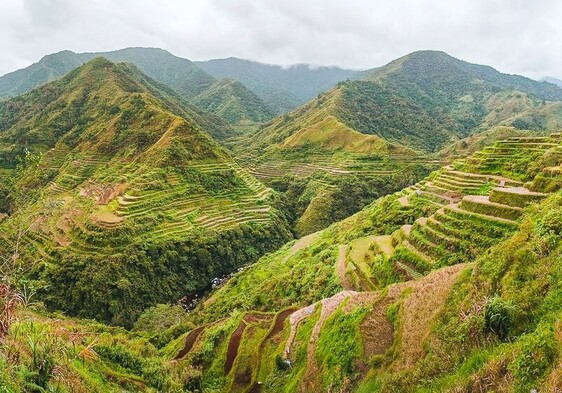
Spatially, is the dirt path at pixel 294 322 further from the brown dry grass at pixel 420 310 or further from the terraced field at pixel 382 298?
the brown dry grass at pixel 420 310

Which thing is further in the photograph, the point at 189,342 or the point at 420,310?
the point at 189,342

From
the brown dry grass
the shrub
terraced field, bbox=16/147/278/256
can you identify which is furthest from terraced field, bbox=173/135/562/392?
terraced field, bbox=16/147/278/256

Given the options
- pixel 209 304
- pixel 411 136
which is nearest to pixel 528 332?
pixel 209 304

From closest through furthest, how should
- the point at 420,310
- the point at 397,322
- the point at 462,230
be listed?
the point at 420,310 < the point at 397,322 < the point at 462,230

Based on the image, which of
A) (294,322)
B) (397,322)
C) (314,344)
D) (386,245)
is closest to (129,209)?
(386,245)

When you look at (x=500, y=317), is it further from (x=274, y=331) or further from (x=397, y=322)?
(x=274, y=331)

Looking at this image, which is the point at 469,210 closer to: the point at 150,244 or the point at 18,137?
the point at 150,244

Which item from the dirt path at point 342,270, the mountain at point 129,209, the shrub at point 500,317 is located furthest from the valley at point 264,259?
the mountain at point 129,209
